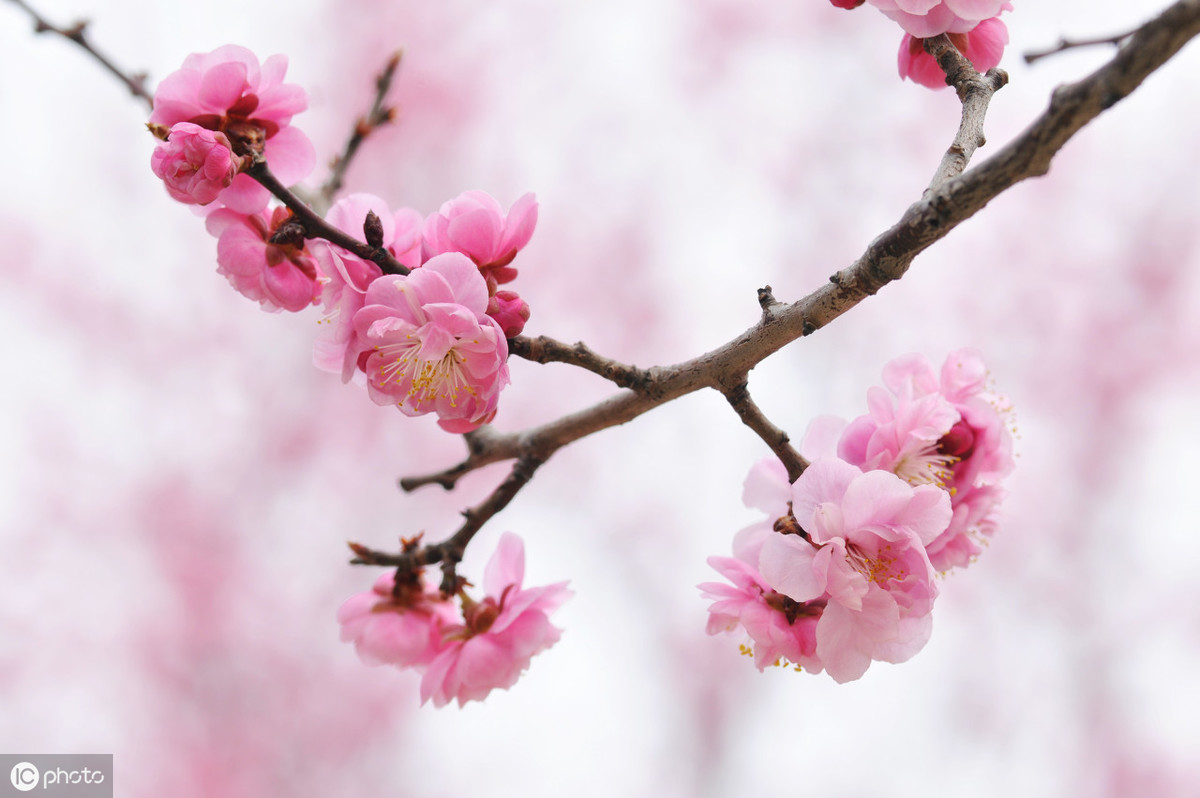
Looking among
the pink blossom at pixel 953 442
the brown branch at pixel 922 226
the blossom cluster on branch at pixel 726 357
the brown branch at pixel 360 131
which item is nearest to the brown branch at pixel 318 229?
the blossom cluster on branch at pixel 726 357

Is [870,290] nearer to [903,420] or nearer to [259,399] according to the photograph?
[903,420]

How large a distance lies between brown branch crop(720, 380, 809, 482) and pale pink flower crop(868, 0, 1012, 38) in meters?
0.25

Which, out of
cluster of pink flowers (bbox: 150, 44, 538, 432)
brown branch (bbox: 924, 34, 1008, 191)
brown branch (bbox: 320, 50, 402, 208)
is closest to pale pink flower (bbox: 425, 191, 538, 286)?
cluster of pink flowers (bbox: 150, 44, 538, 432)

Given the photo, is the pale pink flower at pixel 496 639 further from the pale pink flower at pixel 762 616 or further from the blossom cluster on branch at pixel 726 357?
the pale pink flower at pixel 762 616

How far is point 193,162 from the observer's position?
43 centimetres

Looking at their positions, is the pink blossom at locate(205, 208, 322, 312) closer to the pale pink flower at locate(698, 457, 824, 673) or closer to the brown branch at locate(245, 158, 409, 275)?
the brown branch at locate(245, 158, 409, 275)

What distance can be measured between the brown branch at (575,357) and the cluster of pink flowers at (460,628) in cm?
19

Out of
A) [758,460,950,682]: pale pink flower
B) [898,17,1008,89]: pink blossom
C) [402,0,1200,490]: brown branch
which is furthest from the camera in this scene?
[898,17,1008,89]: pink blossom

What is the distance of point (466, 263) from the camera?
0.41m

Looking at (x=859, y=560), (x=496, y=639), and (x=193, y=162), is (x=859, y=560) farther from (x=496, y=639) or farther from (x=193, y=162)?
(x=193, y=162)

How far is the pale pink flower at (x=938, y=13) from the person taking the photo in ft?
1.55

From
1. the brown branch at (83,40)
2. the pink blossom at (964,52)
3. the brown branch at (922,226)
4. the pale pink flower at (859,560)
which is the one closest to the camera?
the brown branch at (922,226)

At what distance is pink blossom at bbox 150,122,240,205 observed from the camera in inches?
16.8

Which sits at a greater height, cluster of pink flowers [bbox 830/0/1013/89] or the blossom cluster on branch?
cluster of pink flowers [bbox 830/0/1013/89]
